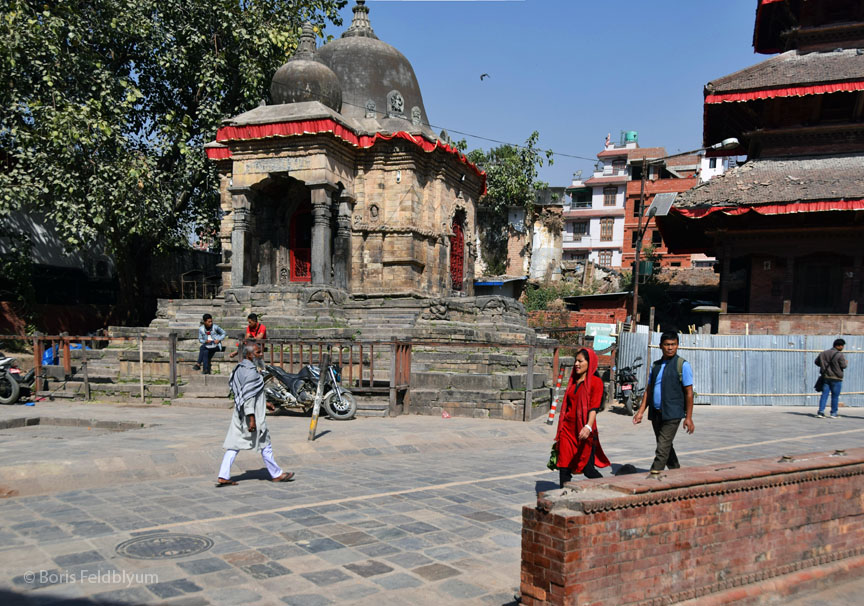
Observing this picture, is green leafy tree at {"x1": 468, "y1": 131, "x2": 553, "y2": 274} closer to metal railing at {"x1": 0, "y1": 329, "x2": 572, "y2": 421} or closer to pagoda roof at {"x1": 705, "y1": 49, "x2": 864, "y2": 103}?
pagoda roof at {"x1": 705, "y1": 49, "x2": 864, "y2": 103}

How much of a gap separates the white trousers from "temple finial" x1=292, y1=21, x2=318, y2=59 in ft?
52.1

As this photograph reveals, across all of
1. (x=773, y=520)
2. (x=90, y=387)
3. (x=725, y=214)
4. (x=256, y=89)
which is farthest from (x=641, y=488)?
(x=256, y=89)

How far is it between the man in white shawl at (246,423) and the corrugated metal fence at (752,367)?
1126 cm

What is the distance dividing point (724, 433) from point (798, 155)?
15.0m

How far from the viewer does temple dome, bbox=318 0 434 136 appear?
20812mm

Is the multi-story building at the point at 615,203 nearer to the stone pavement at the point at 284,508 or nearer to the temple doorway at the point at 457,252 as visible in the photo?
the temple doorway at the point at 457,252

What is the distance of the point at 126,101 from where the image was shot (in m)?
20.1

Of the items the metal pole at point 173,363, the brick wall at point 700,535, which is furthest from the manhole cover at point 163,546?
the metal pole at point 173,363

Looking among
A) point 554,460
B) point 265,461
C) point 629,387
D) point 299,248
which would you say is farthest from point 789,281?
point 265,461

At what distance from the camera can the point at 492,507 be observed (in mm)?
6355

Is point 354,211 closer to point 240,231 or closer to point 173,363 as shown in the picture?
point 240,231

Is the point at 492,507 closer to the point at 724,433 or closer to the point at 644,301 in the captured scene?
the point at 724,433

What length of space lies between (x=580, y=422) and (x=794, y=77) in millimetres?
21144

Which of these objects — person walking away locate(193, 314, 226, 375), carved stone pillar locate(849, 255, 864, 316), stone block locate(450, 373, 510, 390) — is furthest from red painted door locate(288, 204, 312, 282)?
carved stone pillar locate(849, 255, 864, 316)
